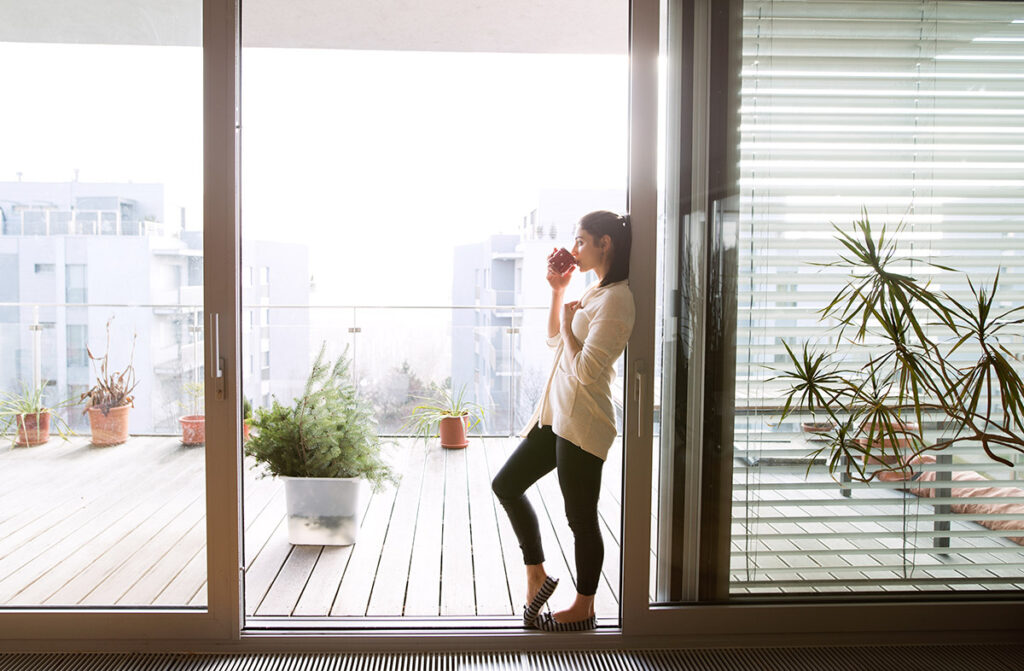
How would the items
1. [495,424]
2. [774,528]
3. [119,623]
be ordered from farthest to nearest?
[495,424]
[774,528]
[119,623]

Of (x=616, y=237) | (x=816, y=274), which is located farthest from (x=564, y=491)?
(x=816, y=274)

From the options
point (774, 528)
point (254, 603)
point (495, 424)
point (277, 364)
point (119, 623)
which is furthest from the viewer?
point (495, 424)

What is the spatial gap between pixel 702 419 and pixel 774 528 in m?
0.47

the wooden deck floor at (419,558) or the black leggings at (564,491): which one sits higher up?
the black leggings at (564,491)

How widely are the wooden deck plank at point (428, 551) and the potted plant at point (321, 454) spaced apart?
1.20 feet

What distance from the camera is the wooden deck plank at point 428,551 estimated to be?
279 centimetres

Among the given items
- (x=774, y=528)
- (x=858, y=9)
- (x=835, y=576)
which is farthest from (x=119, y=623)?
(x=858, y=9)

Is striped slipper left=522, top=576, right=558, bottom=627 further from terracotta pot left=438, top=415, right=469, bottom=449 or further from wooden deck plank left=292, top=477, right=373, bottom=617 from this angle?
terracotta pot left=438, top=415, right=469, bottom=449

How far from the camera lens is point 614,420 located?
2.39 meters

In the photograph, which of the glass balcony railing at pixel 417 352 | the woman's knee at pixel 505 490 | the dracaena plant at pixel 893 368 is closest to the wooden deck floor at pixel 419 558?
the woman's knee at pixel 505 490

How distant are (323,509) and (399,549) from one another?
405 mm

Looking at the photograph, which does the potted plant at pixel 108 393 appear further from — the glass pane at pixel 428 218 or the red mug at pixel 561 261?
the glass pane at pixel 428 218

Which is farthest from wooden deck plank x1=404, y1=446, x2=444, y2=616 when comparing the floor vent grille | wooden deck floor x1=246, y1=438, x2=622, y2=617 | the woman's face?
the woman's face

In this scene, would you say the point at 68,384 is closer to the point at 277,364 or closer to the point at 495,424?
the point at 277,364
